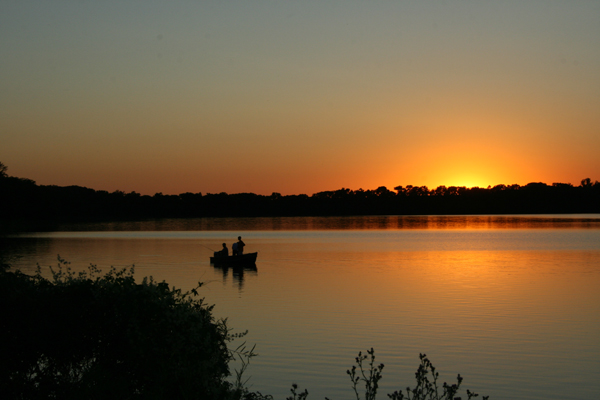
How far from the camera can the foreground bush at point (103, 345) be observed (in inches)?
239

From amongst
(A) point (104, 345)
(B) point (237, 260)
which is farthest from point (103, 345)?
(B) point (237, 260)

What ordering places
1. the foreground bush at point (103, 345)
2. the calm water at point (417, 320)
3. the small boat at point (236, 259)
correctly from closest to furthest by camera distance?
1. the foreground bush at point (103, 345)
2. the calm water at point (417, 320)
3. the small boat at point (236, 259)

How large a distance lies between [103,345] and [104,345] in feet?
0.03

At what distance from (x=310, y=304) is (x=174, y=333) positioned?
52.6 feet

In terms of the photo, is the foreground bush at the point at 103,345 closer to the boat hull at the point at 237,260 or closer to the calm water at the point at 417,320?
the calm water at the point at 417,320

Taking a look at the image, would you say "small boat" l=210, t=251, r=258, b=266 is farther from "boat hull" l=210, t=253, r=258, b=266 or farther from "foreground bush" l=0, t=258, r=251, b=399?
"foreground bush" l=0, t=258, r=251, b=399

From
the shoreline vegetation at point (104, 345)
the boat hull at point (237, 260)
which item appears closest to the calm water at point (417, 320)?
the boat hull at point (237, 260)

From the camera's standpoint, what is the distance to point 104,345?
627 centimetres

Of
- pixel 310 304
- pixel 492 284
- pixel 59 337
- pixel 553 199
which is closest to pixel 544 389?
pixel 59 337

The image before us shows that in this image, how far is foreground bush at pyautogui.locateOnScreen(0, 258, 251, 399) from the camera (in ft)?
19.9

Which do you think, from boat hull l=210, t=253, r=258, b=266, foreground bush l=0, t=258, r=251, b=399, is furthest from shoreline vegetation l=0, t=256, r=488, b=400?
boat hull l=210, t=253, r=258, b=266

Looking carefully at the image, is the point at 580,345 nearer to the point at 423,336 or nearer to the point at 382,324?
the point at 423,336

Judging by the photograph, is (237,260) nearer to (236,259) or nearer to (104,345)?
(236,259)

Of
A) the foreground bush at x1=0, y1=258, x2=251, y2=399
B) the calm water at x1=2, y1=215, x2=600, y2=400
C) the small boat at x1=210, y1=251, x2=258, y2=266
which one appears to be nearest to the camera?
the foreground bush at x1=0, y1=258, x2=251, y2=399
